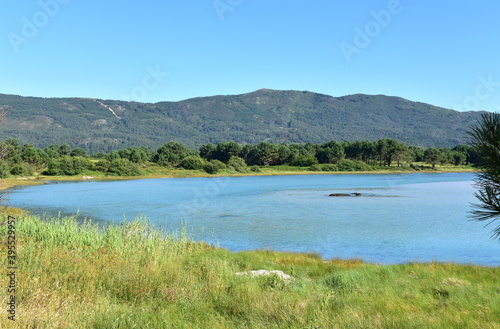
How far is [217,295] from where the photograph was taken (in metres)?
8.34

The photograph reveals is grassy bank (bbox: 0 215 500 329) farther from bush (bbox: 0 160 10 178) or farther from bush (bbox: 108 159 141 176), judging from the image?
bush (bbox: 108 159 141 176)

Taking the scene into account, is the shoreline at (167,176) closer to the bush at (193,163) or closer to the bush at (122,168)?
the bush at (122,168)

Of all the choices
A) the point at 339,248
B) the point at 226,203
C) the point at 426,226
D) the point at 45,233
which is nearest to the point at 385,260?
Result: the point at 339,248

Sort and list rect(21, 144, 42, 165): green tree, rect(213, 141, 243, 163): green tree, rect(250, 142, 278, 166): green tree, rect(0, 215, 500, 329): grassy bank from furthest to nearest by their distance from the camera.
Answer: rect(213, 141, 243, 163): green tree
rect(250, 142, 278, 166): green tree
rect(21, 144, 42, 165): green tree
rect(0, 215, 500, 329): grassy bank

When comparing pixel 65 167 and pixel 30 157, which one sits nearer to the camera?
pixel 65 167

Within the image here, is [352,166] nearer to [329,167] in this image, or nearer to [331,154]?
[329,167]

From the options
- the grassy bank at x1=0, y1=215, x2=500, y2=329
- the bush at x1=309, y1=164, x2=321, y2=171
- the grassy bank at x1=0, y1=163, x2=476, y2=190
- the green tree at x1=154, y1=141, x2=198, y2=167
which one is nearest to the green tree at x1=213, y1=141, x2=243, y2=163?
the green tree at x1=154, y1=141, x2=198, y2=167

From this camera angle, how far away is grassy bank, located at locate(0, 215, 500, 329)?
627 centimetres

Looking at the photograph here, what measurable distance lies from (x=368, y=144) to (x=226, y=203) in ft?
373

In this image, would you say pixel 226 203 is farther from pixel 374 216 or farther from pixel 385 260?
pixel 385 260

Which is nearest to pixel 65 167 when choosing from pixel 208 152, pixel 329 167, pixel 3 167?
pixel 208 152

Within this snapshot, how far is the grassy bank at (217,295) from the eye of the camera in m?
6.27

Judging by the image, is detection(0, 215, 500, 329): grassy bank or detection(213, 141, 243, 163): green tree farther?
detection(213, 141, 243, 163): green tree

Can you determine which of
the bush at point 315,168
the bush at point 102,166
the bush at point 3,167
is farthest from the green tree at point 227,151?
the bush at point 3,167
